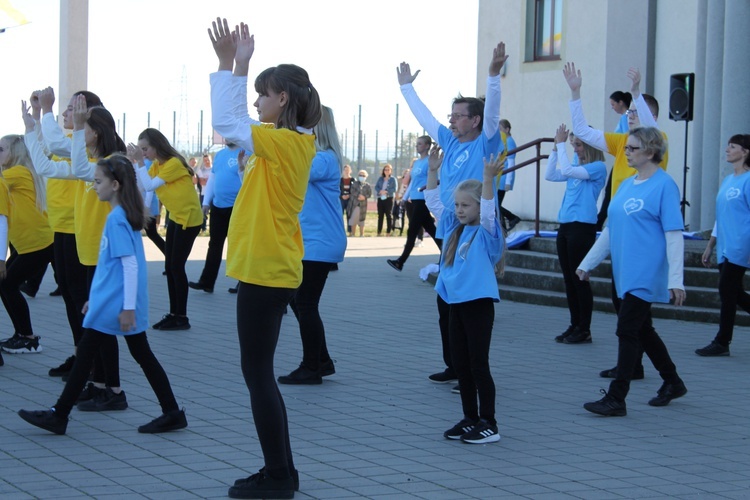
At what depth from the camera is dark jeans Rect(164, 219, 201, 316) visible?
9914 mm

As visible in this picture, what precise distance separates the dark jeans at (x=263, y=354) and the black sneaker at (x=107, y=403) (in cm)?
204

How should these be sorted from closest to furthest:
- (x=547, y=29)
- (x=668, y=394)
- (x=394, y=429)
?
(x=394, y=429), (x=668, y=394), (x=547, y=29)

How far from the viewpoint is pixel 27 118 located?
7586mm

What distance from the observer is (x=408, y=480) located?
5.15 m

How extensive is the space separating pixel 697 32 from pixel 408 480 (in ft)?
39.0

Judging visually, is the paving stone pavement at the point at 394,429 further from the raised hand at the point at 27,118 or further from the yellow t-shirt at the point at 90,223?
the raised hand at the point at 27,118

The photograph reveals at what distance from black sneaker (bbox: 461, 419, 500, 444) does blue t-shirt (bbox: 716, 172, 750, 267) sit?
3.93 metres

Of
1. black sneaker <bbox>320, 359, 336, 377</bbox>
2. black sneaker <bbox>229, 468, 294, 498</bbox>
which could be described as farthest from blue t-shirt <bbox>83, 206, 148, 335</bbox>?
black sneaker <bbox>320, 359, 336, 377</bbox>

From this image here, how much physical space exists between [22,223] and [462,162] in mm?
3529

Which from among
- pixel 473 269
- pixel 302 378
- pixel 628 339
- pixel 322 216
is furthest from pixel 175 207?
pixel 628 339

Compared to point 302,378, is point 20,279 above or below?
above

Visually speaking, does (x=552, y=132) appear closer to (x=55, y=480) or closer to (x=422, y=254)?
(x=422, y=254)

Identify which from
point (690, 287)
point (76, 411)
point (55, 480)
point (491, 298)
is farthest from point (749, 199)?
point (55, 480)

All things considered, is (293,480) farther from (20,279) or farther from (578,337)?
(578,337)
